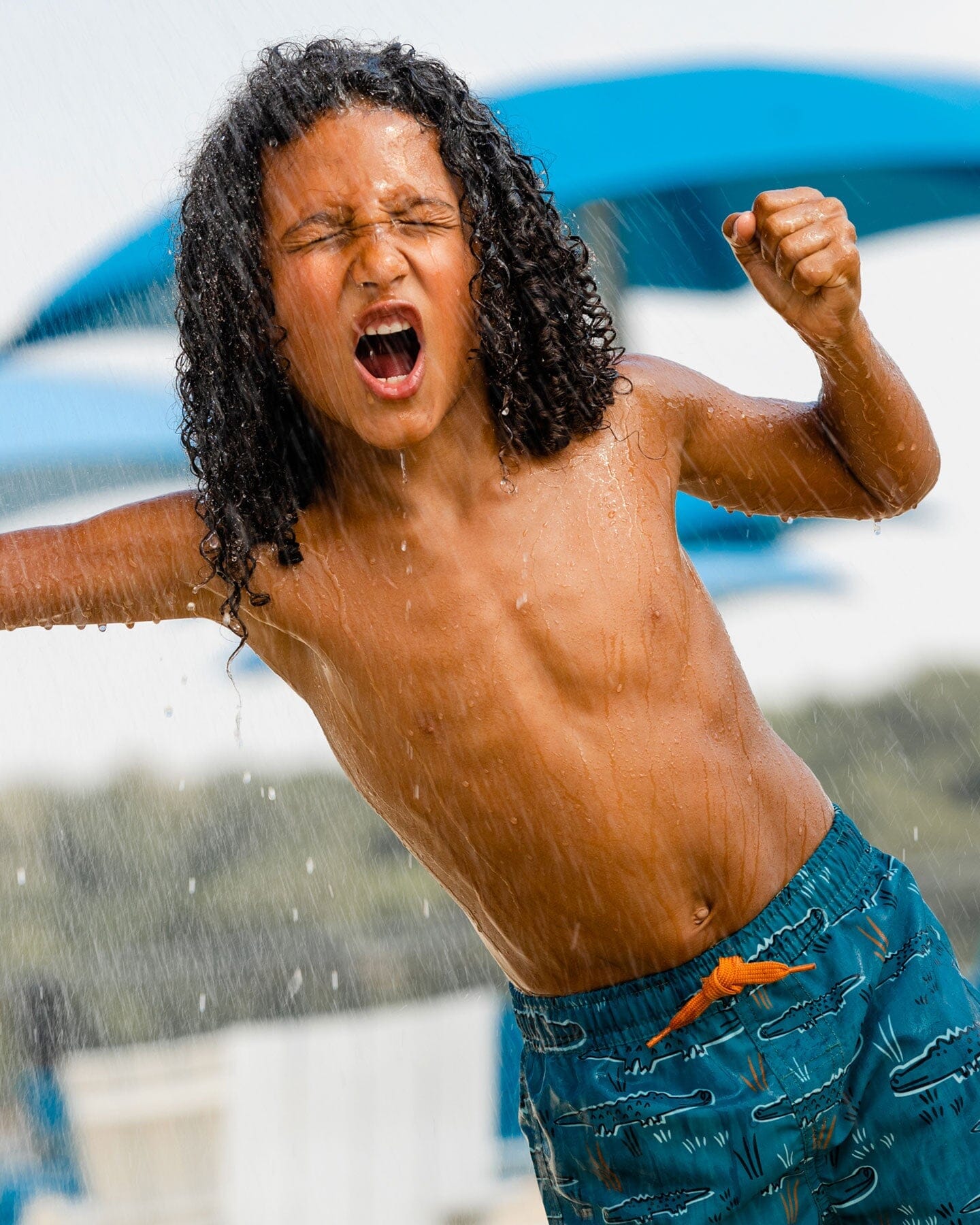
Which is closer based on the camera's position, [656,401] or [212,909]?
[656,401]

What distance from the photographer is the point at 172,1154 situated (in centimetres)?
401

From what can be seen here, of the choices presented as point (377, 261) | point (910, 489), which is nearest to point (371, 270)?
point (377, 261)

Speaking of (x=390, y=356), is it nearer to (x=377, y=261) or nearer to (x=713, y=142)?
(x=377, y=261)

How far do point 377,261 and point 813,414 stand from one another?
2.00ft

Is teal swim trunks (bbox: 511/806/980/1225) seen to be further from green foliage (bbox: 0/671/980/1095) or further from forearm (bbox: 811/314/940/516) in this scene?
green foliage (bbox: 0/671/980/1095)

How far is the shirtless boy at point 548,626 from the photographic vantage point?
5.48 ft

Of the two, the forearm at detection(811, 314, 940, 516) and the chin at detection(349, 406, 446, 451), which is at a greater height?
the chin at detection(349, 406, 446, 451)

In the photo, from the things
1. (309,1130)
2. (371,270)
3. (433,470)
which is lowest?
(309,1130)

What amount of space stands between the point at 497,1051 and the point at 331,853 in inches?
226

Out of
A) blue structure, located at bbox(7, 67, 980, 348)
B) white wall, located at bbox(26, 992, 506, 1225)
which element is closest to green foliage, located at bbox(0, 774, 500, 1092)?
white wall, located at bbox(26, 992, 506, 1225)

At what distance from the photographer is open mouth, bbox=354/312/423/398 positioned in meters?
1.63

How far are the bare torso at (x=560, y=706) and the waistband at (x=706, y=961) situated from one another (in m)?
0.02

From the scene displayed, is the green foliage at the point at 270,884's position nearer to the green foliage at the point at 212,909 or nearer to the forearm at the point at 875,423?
the green foliage at the point at 212,909

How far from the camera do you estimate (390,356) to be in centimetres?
170
